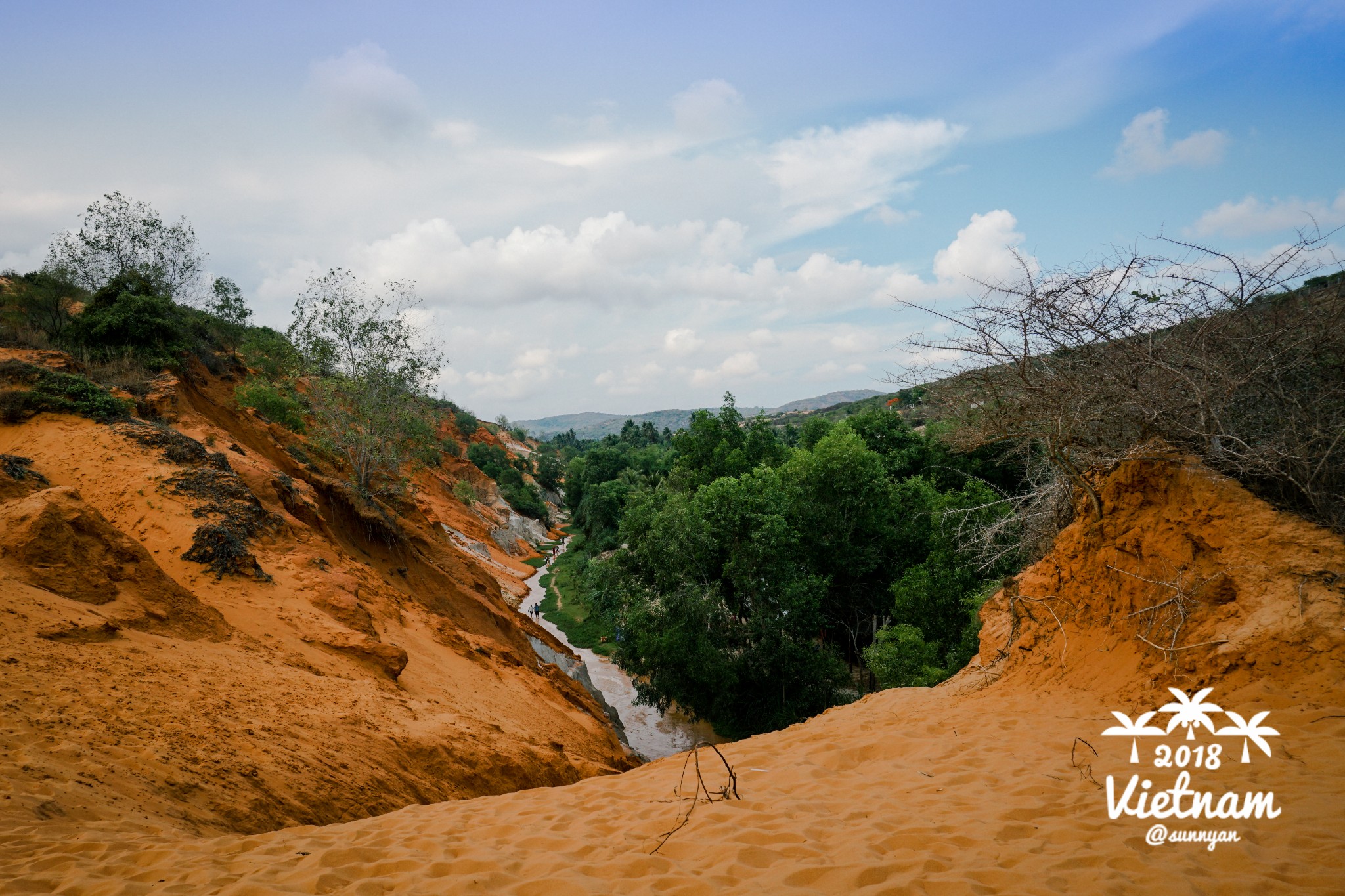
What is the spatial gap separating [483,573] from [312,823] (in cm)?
1846

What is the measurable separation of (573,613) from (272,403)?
18.7 metres

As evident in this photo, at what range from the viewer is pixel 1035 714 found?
6.87m

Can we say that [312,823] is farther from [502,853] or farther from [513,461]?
[513,461]

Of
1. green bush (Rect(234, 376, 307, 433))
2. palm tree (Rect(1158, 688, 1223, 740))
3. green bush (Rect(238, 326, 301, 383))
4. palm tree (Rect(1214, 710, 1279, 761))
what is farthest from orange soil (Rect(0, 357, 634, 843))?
green bush (Rect(238, 326, 301, 383))

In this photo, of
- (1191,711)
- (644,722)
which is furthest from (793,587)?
(1191,711)

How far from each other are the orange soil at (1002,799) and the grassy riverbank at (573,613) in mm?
20114

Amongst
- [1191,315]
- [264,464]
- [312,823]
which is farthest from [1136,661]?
[264,464]

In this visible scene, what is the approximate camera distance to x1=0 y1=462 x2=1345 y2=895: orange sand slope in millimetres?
3848

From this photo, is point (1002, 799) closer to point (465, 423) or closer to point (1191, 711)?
point (1191, 711)

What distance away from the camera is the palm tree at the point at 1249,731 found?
4863 millimetres

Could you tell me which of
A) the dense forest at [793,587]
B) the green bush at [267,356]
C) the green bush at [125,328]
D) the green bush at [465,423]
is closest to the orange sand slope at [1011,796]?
the dense forest at [793,587]

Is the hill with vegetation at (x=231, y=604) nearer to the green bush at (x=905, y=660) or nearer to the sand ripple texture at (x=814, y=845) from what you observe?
the sand ripple texture at (x=814, y=845)

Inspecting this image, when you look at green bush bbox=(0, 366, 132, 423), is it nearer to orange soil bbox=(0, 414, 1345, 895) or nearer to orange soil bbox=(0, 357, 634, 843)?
orange soil bbox=(0, 357, 634, 843)

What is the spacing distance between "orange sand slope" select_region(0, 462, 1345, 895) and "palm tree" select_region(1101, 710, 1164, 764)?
0.40ft
